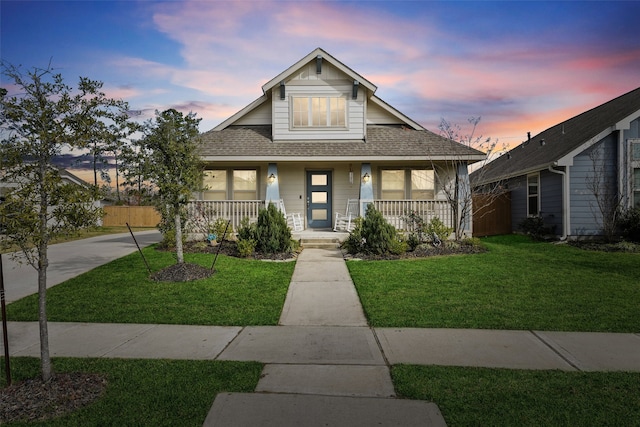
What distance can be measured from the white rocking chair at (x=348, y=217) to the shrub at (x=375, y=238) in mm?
2741

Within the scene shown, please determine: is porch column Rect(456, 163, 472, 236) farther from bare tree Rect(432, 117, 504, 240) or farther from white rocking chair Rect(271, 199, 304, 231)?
white rocking chair Rect(271, 199, 304, 231)

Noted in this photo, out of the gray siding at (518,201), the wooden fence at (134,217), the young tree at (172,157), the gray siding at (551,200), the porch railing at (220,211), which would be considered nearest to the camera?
the young tree at (172,157)

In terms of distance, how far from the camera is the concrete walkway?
2980 mm

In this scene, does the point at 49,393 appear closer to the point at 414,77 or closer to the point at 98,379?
the point at 98,379

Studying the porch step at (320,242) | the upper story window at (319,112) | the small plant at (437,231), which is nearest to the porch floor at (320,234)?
the porch step at (320,242)

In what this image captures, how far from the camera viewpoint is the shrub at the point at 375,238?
1067 cm

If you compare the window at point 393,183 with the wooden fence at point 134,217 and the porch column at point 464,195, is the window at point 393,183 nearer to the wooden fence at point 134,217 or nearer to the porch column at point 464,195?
the porch column at point 464,195

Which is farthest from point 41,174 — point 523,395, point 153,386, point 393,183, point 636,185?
point 636,185

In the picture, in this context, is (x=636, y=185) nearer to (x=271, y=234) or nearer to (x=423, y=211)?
(x=423, y=211)

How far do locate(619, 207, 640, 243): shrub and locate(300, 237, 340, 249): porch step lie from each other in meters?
10.4

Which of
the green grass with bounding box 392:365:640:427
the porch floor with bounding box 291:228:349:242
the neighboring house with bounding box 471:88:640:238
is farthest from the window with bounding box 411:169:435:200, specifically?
the green grass with bounding box 392:365:640:427

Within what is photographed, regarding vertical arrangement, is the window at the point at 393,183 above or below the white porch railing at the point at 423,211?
above

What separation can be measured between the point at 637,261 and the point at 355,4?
10543 millimetres

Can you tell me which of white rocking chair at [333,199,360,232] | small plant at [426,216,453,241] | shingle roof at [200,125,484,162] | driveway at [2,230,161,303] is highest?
shingle roof at [200,125,484,162]
